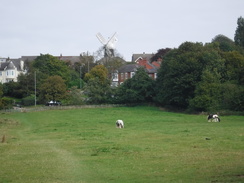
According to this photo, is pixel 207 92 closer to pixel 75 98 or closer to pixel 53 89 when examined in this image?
pixel 75 98

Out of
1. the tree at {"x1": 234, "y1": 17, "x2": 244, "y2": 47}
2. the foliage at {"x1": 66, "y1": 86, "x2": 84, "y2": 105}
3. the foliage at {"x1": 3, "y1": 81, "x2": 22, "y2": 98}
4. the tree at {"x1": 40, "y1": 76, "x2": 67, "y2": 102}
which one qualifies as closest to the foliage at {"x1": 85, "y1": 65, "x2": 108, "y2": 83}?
the foliage at {"x1": 3, "y1": 81, "x2": 22, "y2": 98}

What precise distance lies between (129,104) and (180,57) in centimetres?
1966

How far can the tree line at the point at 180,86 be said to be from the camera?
250 ft

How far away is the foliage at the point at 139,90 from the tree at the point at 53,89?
1397 centimetres

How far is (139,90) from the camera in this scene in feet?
Result: 325

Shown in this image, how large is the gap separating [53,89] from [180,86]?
33370 mm

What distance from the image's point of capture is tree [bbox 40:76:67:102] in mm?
103562

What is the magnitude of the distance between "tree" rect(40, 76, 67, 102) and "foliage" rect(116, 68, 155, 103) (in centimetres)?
1397

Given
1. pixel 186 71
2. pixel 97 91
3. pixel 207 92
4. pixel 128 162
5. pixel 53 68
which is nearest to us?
pixel 128 162

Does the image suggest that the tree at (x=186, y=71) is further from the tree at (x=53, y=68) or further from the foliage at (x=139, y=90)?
the tree at (x=53, y=68)

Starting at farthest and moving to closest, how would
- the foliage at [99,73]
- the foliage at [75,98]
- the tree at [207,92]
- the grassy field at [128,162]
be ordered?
1. the foliage at [99,73]
2. the foliage at [75,98]
3. the tree at [207,92]
4. the grassy field at [128,162]

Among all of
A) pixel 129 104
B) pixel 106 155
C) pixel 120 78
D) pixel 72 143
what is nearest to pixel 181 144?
pixel 106 155

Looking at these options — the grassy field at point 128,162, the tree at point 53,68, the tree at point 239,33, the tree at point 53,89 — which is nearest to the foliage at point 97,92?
the tree at point 53,89

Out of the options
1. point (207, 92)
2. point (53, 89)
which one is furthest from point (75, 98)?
point (207, 92)
